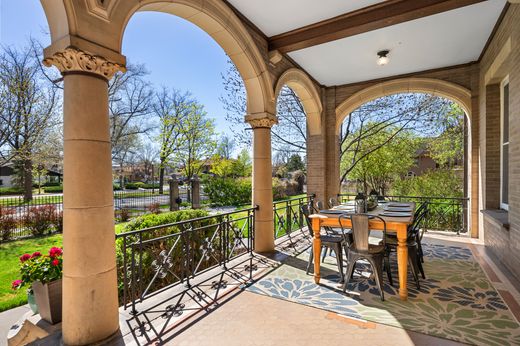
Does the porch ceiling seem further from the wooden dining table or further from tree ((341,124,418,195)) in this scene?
tree ((341,124,418,195))

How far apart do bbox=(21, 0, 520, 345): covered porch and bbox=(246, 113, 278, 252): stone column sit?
0.02 meters

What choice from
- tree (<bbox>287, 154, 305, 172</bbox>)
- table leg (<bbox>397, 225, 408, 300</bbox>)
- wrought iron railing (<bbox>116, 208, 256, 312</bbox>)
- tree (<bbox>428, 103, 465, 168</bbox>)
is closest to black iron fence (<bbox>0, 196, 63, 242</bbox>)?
wrought iron railing (<bbox>116, 208, 256, 312</bbox>)

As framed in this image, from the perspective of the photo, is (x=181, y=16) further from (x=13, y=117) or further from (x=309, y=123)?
(x=13, y=117)

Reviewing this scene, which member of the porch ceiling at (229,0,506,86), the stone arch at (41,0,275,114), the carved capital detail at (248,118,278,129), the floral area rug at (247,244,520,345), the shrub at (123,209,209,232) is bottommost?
the floral area rug at (247,244,520,345)

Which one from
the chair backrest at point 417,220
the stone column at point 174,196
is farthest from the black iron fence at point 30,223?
the chair backrest at point 417,220

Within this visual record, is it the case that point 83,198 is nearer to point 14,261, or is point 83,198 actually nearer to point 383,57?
point 383,57

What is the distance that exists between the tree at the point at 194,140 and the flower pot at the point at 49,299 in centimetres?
1289

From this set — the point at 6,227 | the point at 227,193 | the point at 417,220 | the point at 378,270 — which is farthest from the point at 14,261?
the point at 227,193

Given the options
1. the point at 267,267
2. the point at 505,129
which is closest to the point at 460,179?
the point at 505,129

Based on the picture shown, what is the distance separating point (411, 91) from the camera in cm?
643

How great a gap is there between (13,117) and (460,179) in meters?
17.0

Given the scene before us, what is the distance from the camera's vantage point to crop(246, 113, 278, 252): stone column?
4711 mm

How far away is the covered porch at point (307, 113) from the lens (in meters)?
2.08

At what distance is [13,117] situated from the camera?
9367 millimetres
